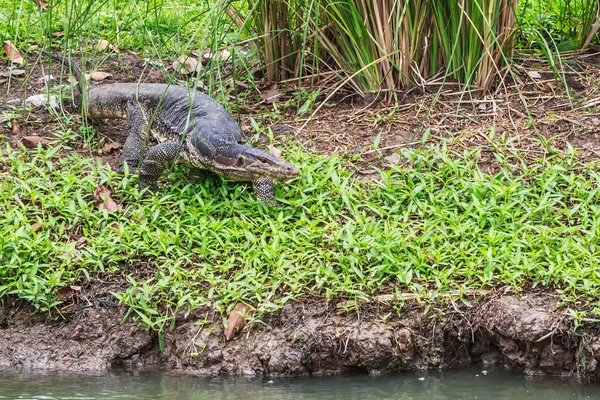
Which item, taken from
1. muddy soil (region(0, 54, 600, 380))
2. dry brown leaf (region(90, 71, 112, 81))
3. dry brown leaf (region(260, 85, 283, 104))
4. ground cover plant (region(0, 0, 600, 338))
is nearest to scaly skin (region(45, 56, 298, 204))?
ground cover plant (region(0, 0, 600, 338))

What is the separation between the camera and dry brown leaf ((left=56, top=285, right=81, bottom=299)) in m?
5.09

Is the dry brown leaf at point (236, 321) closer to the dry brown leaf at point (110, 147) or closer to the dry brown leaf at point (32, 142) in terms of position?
the dry brown leaf at point (110, 147)

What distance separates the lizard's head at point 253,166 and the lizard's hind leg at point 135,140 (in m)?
0.64

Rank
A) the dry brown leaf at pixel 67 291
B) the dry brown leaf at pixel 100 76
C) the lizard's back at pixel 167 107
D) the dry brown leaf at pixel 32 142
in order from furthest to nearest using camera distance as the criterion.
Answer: the dry brown leaf at pixel 100 76, the dry brown leaf at pixel 32 142, the lizard's back at pixel 167 107, the dry brown leaf at pixel 67 291

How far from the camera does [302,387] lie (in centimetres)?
459

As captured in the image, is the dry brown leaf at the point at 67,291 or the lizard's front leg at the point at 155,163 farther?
the lizard's front leg at the point at 155,163

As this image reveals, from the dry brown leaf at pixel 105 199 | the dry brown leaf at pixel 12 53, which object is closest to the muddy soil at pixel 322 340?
the dry brown leaf at pixel 105 199

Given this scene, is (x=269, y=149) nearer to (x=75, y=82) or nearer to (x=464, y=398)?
(x=75, y=82)

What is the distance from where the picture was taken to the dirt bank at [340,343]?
471 cm

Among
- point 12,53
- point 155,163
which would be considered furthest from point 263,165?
point 12,53

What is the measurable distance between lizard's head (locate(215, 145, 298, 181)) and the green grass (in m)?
0.15

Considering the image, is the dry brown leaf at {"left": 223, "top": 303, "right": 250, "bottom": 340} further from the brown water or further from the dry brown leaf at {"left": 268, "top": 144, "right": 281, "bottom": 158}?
the dry brown leaf at {"left": 268, "top": 144, "right": 281, "bottom": 158}

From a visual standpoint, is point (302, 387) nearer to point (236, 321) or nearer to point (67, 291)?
point (236, 321)

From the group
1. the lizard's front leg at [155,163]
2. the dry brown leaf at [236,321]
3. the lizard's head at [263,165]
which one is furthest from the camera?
the lizard's front leg at [155,163]
